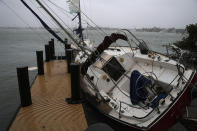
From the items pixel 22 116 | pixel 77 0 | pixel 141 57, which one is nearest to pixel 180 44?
pixel 77 0

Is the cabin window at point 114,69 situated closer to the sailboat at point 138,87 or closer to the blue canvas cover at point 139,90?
the sailboat at point 138,87

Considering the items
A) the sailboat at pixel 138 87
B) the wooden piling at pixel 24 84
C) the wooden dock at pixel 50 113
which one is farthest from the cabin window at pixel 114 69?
the wooden piling at pixel 24 84

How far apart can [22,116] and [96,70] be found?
344 cm

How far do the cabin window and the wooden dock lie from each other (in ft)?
6.05

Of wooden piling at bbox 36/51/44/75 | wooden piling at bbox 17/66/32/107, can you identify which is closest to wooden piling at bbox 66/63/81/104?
wooden piling at bbox 17/66/32/107

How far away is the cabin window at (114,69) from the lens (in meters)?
7.25

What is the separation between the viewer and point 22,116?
6109 mm

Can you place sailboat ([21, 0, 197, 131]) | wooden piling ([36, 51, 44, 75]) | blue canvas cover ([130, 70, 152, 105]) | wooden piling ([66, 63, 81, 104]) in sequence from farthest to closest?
wooden piling ([36, 51, 44, 75]), wooden piling ([66, 63, 81, 104]), blue canvas cover ([130, 70, 152, 105]), sailboat ([21, 0, 197, 131])

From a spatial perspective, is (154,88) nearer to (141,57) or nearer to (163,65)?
(163,65)

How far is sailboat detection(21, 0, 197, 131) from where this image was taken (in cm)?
488

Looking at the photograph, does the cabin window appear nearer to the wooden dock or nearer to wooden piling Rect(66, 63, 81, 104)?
wooden piling Rect(66, 63, 81, 104)

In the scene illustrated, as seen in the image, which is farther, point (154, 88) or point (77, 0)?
point (77, 0)

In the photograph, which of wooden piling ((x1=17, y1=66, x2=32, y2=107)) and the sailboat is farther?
wooden piling ((x1=17, y1=66, x2=32, y2=107))

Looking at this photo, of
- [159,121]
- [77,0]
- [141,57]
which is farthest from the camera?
[77,0]
